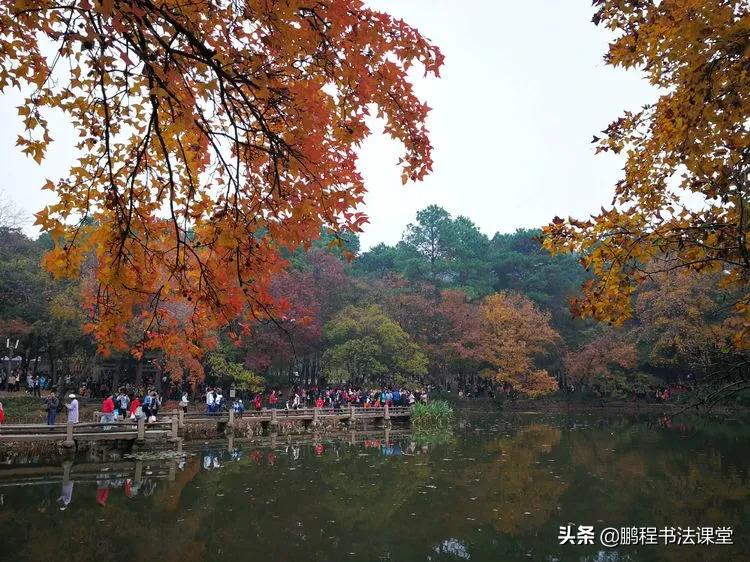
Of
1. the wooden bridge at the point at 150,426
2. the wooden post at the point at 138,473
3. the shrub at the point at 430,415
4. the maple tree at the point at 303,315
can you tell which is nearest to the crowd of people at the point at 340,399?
the shrub at the point at 430,415

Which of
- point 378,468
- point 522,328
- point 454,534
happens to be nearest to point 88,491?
point 378,468

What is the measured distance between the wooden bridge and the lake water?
2.43 ft

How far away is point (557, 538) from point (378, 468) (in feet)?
19.8

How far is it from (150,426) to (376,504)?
9.44 m

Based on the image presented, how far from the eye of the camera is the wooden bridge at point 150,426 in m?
13.8

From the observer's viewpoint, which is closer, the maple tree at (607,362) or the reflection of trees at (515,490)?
the reflection of trees at (515,490)

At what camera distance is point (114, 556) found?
21.4 feet

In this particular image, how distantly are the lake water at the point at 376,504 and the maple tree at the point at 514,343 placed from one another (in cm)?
1678

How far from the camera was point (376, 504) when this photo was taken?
9102 mm

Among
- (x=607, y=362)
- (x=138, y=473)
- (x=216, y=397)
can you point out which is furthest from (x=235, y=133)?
(x=607, y=362)

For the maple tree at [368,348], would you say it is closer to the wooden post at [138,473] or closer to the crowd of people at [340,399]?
the crowd of people at [340,399]

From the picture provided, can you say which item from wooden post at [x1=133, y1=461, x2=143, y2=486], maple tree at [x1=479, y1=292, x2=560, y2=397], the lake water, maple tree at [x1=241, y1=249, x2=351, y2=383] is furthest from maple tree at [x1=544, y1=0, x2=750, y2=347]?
maple tree at [x1=479, y1=292, x2=560, y2=397]

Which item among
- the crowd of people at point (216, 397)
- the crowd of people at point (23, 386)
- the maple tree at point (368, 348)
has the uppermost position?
the maple tree at point (368, 348)

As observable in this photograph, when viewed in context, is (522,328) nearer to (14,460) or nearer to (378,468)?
(378,468)
